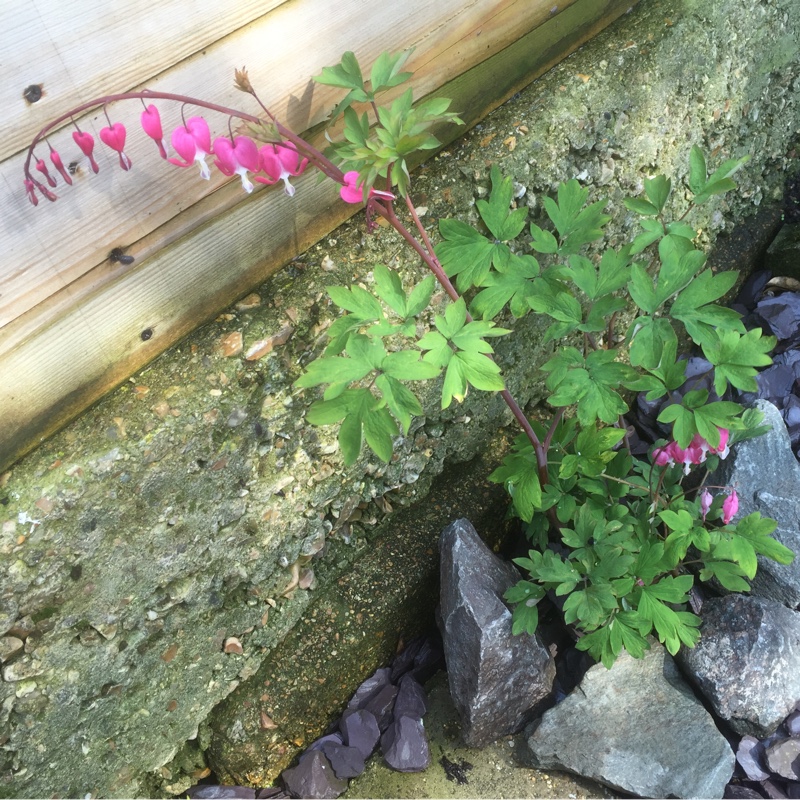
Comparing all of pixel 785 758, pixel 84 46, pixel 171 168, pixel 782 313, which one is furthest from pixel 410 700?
pixel 782 313

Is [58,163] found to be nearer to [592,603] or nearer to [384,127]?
[384,127]

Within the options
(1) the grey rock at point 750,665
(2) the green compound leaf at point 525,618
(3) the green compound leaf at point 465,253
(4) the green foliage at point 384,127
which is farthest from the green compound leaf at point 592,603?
(4) the green foliage at point 384,127

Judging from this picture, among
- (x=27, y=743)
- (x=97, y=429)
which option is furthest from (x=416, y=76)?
(x=27, y=743)

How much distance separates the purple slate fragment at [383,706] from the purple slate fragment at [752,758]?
895mm

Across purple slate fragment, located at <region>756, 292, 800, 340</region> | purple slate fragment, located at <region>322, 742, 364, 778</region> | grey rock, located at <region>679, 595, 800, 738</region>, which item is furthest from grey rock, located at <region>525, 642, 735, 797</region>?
purple slate fragment, located at <region>756, 292, 800, 340</region>

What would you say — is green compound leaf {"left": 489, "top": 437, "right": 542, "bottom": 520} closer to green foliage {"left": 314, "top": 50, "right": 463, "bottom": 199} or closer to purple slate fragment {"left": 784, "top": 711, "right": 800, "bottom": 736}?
green foliage {"left": 314, "top": 50, "right": 463, "bottom": 199}

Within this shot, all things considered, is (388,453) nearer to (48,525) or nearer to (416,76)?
(48,525)

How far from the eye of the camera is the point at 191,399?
63.3 inches

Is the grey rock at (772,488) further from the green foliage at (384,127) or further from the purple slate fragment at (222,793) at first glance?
the purple slate fragment at (222,793)

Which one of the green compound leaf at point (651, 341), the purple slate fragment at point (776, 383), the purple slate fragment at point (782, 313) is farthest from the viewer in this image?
the purple slate fragment at point (782, 313)

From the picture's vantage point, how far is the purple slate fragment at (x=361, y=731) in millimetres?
1961

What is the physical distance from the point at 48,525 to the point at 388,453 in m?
0.75

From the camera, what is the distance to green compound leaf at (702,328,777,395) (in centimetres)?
148

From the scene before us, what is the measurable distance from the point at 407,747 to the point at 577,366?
3.67 ft
